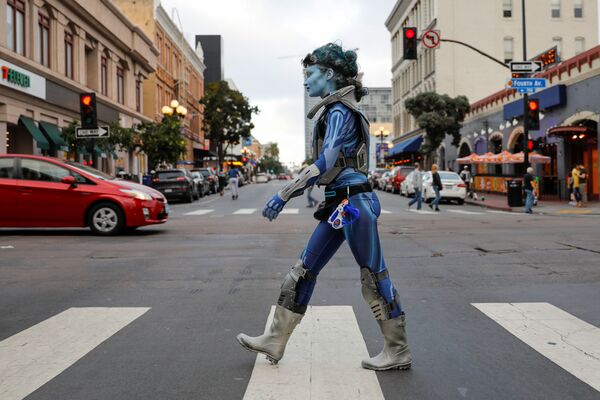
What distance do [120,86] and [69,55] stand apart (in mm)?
8909

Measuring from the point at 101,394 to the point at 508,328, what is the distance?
311 centimetres

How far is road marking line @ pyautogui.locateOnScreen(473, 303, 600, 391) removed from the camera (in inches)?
153

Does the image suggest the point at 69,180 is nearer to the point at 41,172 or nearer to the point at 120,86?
the point at 41,172

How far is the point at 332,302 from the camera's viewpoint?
5.99 m

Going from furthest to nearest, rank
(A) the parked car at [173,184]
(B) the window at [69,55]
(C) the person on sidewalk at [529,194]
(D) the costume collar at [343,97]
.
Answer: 1. (B) the window at [69,55]
2. (A) the parked car at [173,184]
3. (C) the person on sidewalk at [529,194]
4. (D) the costume collar at [343,97]

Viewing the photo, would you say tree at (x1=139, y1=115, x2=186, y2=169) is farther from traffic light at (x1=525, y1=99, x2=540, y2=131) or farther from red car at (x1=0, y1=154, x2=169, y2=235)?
red car at (x1=0, y1=154, x2=169, y2=235)

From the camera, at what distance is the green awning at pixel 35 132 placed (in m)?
23.7

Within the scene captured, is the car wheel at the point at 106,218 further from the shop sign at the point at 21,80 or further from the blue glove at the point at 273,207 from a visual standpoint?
the shop sign at the point at 21,80

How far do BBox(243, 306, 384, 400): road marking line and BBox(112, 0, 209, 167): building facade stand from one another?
151ft

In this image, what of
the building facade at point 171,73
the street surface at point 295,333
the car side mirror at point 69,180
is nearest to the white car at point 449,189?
the street surface at point 295,333

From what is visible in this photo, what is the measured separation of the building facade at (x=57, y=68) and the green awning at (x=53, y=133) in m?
0.04

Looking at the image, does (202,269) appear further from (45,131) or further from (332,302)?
(45,131)

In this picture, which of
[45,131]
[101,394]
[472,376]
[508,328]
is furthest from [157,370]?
[45,131]

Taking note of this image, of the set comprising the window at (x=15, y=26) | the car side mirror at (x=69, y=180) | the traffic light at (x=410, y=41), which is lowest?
the car side mirror at (x=69, y=180)
